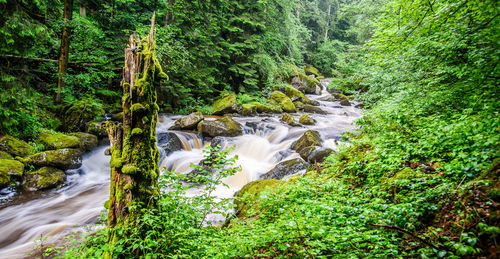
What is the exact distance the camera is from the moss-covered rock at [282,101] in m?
17.5

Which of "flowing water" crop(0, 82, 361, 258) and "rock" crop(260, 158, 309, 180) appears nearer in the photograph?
"flowing water" crop(0, 82, 361, 258)

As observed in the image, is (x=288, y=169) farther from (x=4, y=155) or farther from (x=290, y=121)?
(x=4, y=155)

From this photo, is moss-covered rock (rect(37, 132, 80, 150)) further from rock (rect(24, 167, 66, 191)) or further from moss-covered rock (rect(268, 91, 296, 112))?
moss-covered rock (rect(268, 91, 296, 112))

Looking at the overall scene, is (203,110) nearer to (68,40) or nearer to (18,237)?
(68,40)

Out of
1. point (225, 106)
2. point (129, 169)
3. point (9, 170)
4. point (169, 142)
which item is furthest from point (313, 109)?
point (9, 170)

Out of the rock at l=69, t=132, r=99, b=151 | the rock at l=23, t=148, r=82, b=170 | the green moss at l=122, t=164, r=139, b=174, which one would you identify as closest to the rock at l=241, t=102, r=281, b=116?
the rock at l=69, t=132, r=99, b=151

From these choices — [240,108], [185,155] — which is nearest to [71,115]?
[185,155]

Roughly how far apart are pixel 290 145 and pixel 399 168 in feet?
22.8

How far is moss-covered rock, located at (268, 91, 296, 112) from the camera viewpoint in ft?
57.3

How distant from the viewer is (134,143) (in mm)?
3152

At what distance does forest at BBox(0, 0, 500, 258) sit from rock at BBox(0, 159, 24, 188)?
0.04 meters

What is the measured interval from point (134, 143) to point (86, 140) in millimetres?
8031

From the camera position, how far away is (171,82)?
1470cm

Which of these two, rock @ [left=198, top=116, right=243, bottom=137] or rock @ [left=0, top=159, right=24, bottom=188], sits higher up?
rock @ [left=198, top=116, right=243, bottom=137]
